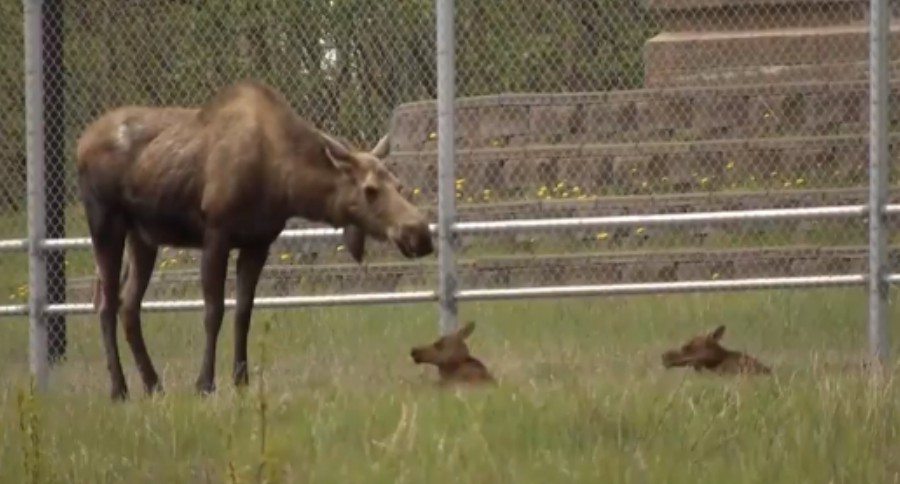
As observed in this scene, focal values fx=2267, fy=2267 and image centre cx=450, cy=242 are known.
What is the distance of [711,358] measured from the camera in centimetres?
1077

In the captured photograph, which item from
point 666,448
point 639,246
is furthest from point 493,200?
point 666,448

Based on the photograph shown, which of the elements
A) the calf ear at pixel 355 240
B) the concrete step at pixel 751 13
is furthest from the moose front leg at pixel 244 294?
the concrete step at pixel 751 13

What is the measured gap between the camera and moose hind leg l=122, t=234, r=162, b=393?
12.0 m

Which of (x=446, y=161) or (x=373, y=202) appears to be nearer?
(x=373, y=202)

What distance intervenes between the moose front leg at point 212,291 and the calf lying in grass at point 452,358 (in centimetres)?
124

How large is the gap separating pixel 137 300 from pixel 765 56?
5.56m

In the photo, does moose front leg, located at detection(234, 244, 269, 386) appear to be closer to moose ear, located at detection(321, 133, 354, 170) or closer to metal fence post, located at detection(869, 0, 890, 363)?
moose ear, located at detection(321, 133, 354, 170)

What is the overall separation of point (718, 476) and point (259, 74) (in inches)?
265

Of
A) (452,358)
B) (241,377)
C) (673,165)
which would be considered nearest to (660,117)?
(673,165)

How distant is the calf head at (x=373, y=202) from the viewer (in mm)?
11312

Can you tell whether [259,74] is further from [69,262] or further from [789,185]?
[789,185]

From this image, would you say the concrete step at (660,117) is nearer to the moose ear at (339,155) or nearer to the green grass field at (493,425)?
the green grass field at (493,425)

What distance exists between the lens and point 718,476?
758cm

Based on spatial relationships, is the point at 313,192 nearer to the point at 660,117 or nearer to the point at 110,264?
the point at 110,264
